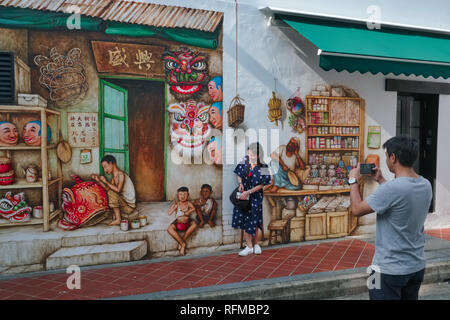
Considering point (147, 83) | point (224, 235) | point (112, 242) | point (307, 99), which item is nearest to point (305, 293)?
point (224, 235)

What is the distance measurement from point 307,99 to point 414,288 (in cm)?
433

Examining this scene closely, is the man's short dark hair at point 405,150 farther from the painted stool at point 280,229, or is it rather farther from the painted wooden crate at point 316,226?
the painted wooden crate at point 316,226

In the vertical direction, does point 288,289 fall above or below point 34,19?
below

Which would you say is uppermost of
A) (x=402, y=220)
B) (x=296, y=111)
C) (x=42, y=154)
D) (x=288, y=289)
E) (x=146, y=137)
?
(x=296, y=111)

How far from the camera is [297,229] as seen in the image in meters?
6.35

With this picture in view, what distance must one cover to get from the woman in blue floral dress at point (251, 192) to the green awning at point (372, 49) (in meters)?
1.76

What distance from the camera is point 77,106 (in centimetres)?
516

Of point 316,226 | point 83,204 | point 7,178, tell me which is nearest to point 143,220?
point 83,204

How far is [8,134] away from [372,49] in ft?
17.9

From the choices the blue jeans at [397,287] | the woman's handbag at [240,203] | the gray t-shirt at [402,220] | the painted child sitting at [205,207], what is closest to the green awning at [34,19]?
the painted child sitting at [205,207]

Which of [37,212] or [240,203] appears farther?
[240,203]

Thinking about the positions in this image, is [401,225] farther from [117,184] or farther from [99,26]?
[99,26]

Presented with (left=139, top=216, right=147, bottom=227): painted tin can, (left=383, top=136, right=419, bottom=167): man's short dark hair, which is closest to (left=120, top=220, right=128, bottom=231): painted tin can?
(left=139, top=216, right=147, bottom=227): painted tin can
